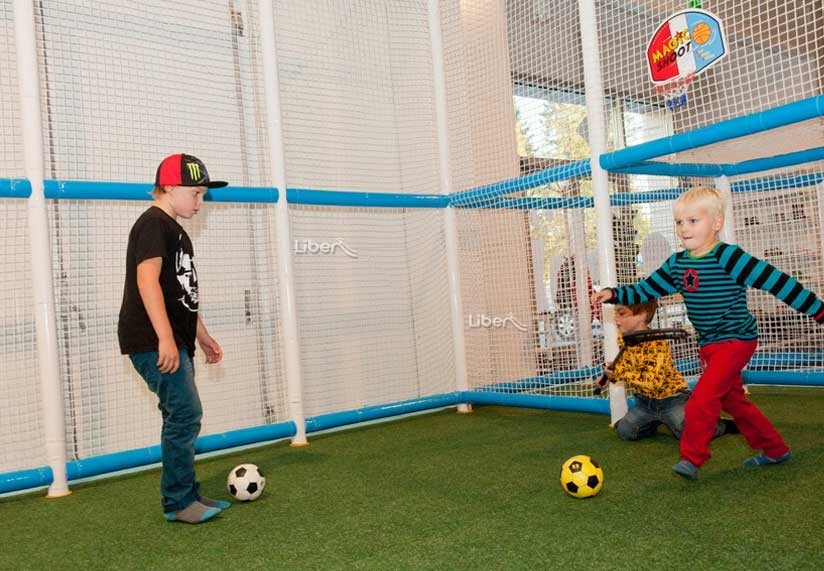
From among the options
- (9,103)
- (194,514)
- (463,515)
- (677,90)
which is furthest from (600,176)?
(9,103)

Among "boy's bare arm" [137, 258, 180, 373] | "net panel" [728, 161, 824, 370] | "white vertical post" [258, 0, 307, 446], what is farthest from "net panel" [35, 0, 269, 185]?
"net panel" [728, 161, 824, 370]

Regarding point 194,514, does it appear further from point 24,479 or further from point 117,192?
point 117,192

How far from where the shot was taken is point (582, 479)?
2908 millimetres

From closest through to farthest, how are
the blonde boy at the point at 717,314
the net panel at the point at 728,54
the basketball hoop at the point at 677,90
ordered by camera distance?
the blonde boy at the point at 717,314 < the basketball hoop at the point at 677,90 < the net panel at the point at 728,54

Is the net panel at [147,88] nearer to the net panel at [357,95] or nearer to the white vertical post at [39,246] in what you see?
the net panel at [357,95]

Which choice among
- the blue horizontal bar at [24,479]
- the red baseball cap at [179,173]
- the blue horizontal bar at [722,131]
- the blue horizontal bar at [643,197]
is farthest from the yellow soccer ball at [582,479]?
the blue horizontal bar at [24,479]

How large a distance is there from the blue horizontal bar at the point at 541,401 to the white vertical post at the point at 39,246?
2874 mm

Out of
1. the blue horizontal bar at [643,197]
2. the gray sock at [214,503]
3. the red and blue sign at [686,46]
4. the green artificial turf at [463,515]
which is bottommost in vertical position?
the green artificial turf at [463,515]

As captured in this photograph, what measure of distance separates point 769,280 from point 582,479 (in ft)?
3.83

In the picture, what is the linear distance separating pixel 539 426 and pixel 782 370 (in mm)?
1991

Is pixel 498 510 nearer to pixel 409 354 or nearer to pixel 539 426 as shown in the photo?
pixel 539 426

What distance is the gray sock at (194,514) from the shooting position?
3016 millimetres

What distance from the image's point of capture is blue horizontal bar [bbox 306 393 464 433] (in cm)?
476

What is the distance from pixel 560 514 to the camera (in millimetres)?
2770
